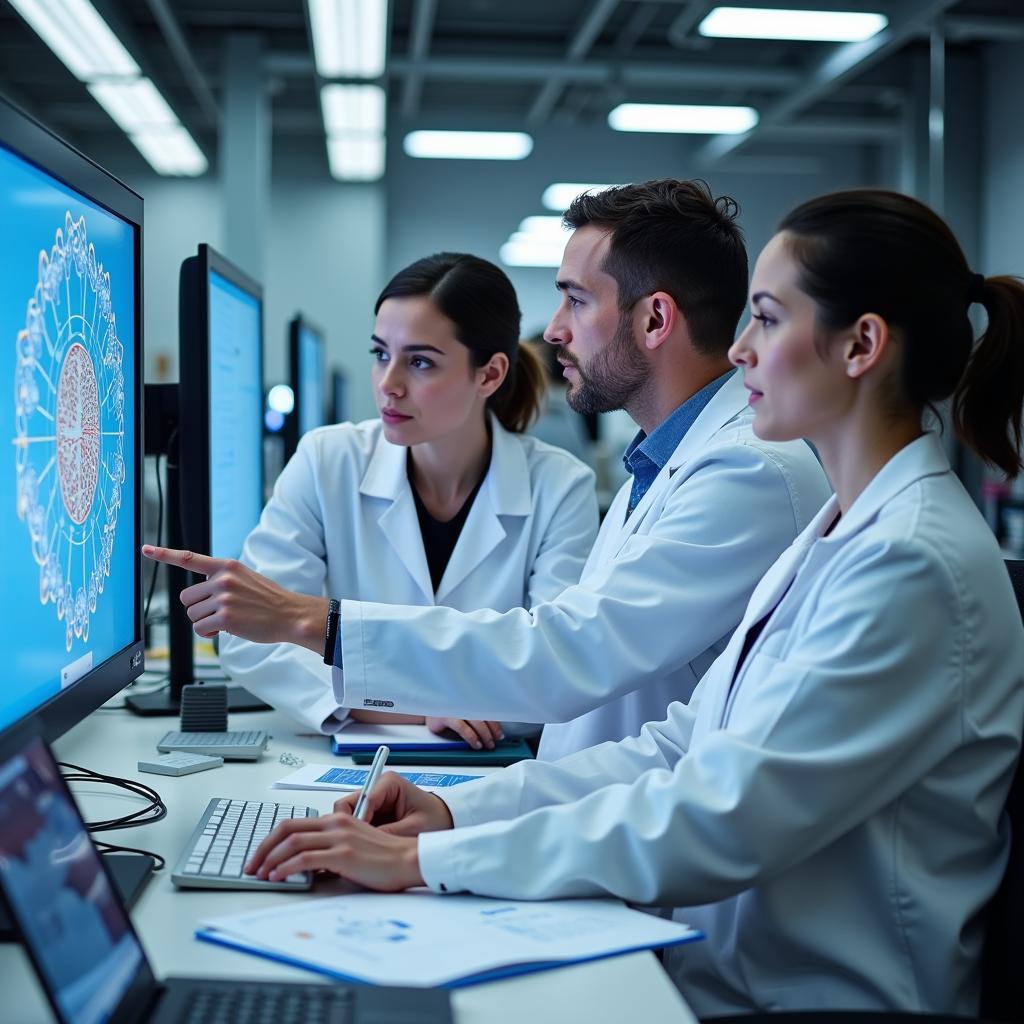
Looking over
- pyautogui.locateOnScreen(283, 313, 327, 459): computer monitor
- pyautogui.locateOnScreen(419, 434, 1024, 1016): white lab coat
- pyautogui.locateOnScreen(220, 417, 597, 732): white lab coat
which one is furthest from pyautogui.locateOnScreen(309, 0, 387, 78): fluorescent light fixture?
pyautogui.locateOnScreen(419, 434, 1024, 1016): white lab coat

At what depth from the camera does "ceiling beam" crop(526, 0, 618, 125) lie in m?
5.91

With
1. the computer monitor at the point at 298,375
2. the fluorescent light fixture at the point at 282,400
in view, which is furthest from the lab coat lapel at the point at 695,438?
the fluorescent light fixture at the point at 282,400

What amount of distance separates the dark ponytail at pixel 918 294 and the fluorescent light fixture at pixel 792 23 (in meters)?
3.70

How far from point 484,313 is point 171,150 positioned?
6149mm

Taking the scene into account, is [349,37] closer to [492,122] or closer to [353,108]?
[353,108]

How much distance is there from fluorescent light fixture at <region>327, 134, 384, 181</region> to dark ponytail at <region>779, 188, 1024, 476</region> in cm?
605

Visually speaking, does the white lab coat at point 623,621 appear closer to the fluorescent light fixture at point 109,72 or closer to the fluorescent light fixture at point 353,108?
the fluorescent light fixture at point 109,72

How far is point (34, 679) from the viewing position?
96 centimetres

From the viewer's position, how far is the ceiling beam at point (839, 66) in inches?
189

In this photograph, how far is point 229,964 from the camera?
32.9 inches

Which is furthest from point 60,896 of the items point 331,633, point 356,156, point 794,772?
point 356,156

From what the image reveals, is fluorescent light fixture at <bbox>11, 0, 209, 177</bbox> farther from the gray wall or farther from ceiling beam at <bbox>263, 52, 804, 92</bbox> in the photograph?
the gray wall

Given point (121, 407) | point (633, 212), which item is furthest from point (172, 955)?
point (633, 212)

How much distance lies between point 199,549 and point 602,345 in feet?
2.21
